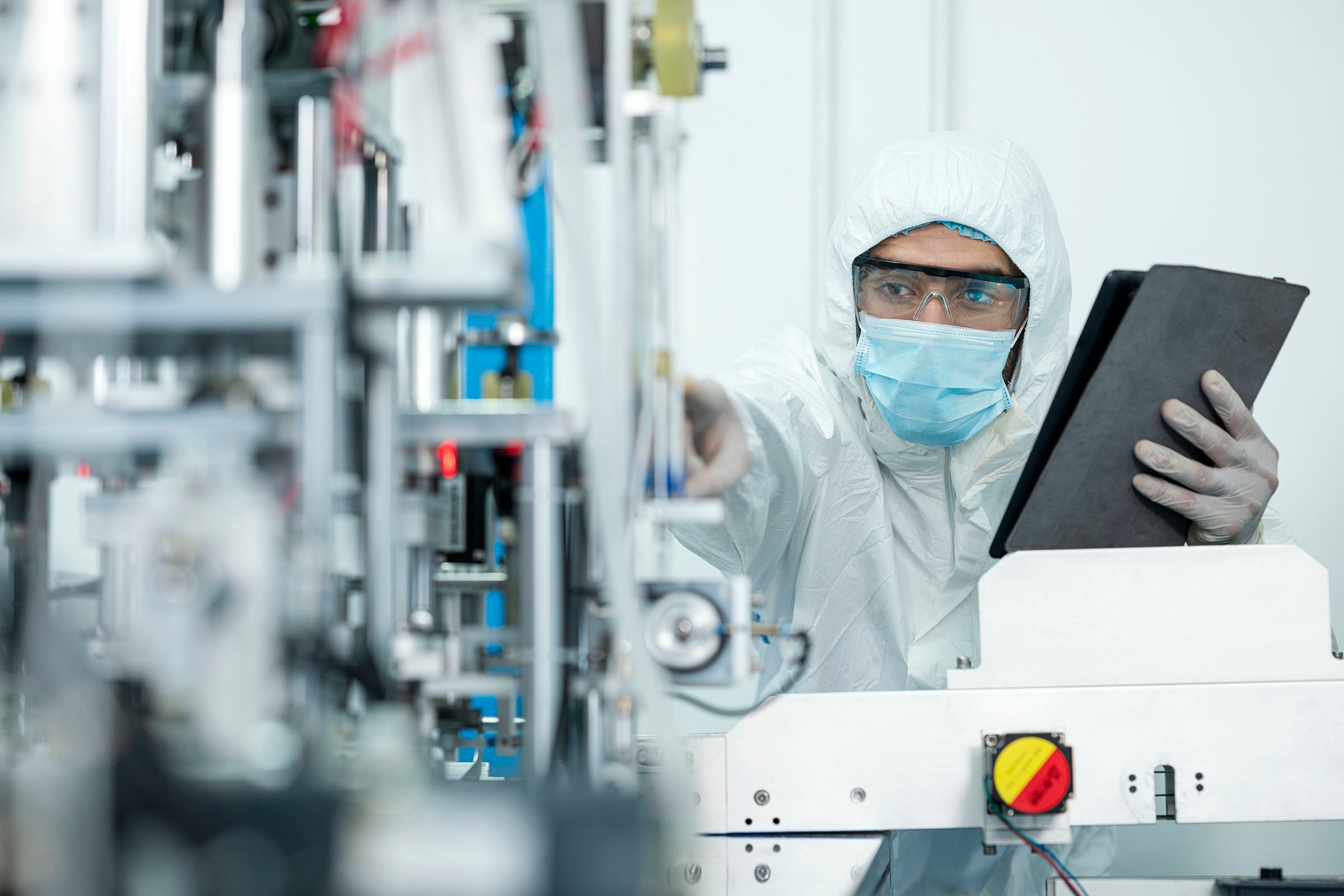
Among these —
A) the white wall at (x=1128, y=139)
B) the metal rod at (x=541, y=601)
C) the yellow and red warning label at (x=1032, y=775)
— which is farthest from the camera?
the white wall at (x=1128, y=139)

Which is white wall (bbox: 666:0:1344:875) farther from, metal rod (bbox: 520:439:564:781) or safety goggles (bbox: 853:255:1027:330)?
metal rod (bbox: 520:439:564:781)

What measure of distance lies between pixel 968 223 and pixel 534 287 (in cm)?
62

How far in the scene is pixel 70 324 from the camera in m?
0.67

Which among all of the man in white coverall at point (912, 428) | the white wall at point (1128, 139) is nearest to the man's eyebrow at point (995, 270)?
the man in white coverall at point (912, 428)

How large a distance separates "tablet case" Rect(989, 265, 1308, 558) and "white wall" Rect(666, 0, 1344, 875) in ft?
3.05

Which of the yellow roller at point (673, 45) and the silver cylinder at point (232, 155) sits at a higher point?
the yellow roller at point (673, 45)

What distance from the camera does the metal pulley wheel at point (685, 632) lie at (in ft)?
2.58

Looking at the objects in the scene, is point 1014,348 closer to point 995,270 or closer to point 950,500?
point 995,270

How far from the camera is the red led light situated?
2.61 feet

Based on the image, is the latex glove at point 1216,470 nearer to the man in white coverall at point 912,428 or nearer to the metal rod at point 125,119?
the man in white coverall at point 912,428

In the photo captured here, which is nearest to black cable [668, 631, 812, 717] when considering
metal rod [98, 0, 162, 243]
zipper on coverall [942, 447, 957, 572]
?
metal rod [98, 0, 162, 243]

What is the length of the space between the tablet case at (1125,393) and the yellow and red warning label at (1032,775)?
9.8 inches

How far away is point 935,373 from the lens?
141 centimetres

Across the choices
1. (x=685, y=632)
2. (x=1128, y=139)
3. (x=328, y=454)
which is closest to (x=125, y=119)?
(x=328, y=454)
